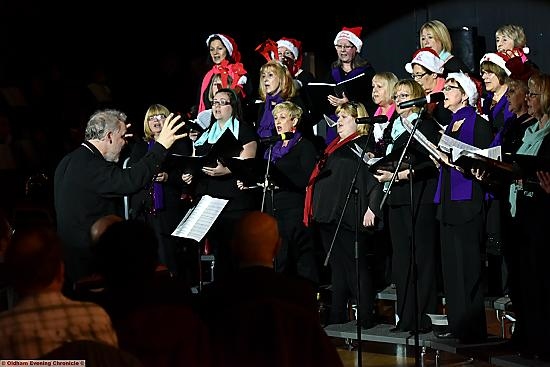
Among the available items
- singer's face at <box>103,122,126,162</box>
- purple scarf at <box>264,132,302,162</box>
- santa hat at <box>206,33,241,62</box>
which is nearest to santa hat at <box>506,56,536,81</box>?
Answer: purple scarf at <box>264,132,302,162</box>

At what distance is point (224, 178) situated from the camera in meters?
8.16

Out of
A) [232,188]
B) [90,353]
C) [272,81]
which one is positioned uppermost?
[272,81]

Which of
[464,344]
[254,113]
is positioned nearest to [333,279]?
[464,344]

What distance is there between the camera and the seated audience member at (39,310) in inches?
119

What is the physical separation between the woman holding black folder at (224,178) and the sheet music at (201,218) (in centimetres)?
86

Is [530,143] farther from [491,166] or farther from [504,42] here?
[504,42]

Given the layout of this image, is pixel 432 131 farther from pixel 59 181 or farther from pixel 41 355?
pixel 41 355

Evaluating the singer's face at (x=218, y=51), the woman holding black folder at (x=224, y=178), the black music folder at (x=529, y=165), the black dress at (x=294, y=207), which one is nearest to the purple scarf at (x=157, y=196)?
the woman holding black folder at (x=224, y=178)

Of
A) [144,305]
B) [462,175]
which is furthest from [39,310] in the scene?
[462,175]

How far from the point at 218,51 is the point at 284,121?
1618 mm

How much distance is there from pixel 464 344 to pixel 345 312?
121 cm

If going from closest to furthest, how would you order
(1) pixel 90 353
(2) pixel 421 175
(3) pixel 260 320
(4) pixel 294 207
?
(1) pixel 90 353 < (3) pixel 260 320 < (2) pixel 421 175 < (4) pixel 294 207

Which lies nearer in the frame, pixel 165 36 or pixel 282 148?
pixel 282 148

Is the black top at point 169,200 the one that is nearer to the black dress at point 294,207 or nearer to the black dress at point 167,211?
the black dress at point 167,211
